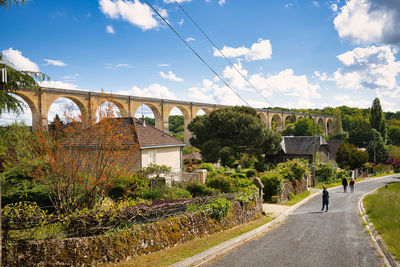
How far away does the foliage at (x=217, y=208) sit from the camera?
353 inches

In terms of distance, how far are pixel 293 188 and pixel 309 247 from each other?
13297mm

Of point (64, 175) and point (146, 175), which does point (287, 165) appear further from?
point (64, 175)

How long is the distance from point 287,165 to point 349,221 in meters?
9.60

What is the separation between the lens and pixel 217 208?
9.34 meters

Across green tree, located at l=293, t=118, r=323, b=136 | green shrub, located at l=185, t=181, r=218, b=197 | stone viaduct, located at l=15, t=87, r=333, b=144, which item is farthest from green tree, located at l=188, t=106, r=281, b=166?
green tree, located at l=293, t=118, r=323, b=136

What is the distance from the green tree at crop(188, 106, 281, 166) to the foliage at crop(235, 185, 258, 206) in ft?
50.2

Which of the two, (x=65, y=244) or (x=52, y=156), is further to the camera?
(x=52, y=156)

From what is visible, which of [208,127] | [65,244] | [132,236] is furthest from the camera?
[208,127]

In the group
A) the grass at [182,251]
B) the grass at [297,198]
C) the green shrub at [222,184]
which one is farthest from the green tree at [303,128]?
the grass at [182,251]

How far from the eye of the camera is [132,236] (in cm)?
639

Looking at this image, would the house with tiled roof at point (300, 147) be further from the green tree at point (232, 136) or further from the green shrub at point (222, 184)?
the green shrub at point (222, 184)

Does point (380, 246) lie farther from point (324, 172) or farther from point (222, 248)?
point (324, 172)

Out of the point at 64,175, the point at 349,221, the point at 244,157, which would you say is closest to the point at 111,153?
the point at 64,175

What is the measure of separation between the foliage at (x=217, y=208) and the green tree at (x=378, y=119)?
238ft
